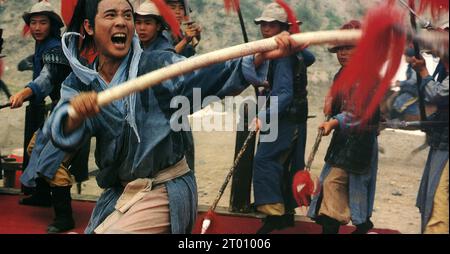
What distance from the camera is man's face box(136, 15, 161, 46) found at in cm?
475

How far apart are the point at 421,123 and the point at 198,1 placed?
20.9 feet

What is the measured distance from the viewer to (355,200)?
4738 mm

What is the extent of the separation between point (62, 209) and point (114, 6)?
1.77 m

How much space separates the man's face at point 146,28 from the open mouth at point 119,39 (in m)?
0.96

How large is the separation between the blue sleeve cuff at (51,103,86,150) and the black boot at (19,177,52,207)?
212cm

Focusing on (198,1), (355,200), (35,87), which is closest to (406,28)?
(355,200)

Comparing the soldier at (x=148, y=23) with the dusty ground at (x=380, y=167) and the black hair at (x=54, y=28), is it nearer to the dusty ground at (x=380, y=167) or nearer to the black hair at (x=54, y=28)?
the black hair at (x=54, y=28)

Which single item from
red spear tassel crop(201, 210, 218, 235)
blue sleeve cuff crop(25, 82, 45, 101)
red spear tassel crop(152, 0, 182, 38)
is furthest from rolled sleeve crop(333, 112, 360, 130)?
blue sleeve cuff crop(25, 82, 45, 101)

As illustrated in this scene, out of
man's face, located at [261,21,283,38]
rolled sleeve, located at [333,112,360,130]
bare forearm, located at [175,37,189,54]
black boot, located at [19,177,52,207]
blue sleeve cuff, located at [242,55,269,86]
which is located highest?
man's face, located at [261,21,283,38]

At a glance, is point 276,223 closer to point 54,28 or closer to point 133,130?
point 133,130

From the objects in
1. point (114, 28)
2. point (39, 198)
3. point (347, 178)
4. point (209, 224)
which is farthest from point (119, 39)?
point (39, 198)

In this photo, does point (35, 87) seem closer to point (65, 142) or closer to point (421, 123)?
point (65, 142)

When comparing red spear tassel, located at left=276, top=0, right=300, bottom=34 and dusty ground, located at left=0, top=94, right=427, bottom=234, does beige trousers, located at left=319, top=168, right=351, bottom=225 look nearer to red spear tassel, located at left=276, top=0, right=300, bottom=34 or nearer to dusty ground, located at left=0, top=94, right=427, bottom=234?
dusty ground, located at left=0, top=94, right=427, bottom=234

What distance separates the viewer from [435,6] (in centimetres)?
422
